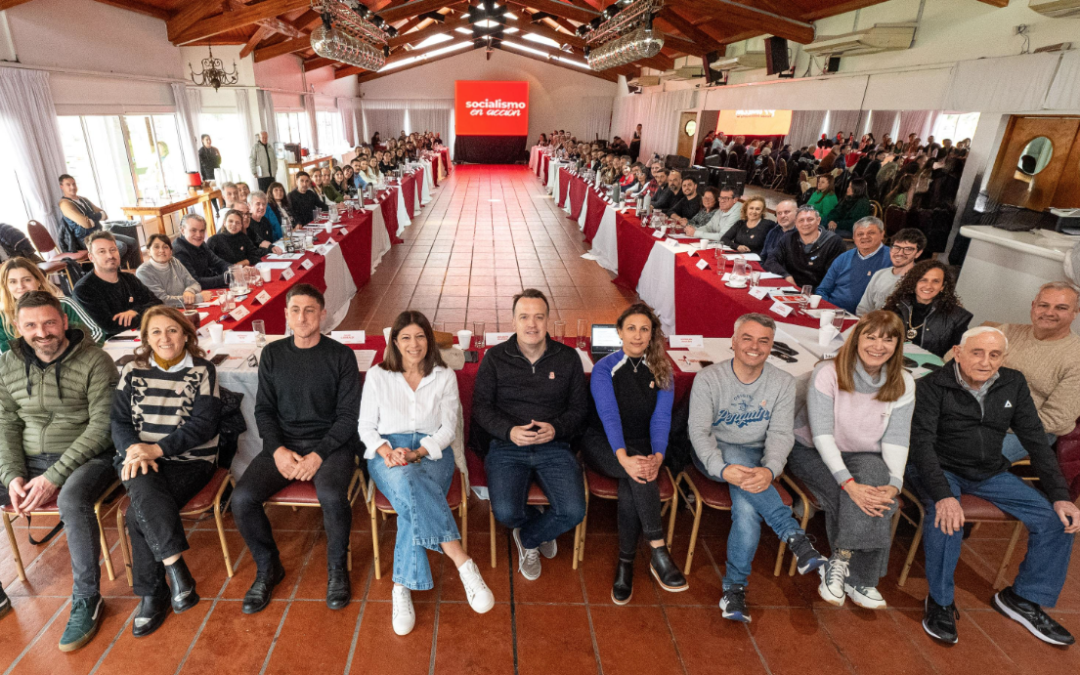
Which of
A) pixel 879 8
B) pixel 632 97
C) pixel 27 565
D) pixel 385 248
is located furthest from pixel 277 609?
pixel 632 97

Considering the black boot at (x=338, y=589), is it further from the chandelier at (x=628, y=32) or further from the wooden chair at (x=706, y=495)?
the chandelier at (x=628, y=32)

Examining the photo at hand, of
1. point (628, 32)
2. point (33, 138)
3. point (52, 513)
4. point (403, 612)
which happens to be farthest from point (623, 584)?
point (33, 138)

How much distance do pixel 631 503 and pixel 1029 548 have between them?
5.24ft

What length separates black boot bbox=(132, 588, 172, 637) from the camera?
2.02 meters

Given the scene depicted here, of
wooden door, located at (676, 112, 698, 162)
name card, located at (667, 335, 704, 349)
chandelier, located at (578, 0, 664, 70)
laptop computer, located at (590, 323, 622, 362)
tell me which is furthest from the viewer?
wooden door, located at (676, 112, 698, 162)

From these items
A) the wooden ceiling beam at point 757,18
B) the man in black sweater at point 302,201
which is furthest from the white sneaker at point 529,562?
the wooden ceiling beam at point 757,18

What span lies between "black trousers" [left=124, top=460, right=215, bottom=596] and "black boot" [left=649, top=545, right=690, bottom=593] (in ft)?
6.03

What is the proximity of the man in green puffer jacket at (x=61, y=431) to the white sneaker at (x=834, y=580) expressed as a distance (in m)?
2.77

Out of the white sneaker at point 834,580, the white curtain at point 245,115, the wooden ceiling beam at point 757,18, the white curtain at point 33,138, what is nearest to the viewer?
the white sneaker at point 834,580

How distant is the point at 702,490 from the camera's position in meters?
2.26

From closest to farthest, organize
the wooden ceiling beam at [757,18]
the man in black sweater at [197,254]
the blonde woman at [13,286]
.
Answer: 1. the blonde woman at [13,286]
2. the man in black sweater at [197,254]
3. the wooden ceiling beam at [757,18]

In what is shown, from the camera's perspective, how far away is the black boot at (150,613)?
2018 millimetres

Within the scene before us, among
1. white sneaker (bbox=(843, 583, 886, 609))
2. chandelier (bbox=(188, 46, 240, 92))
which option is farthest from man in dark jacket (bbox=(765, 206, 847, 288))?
chandelier (bbox=(188, 46, 240, 92))

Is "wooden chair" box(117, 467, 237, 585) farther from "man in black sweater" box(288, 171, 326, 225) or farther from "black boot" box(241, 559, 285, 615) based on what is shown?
"man in black sweater" box(288, 171, 326, 225)
